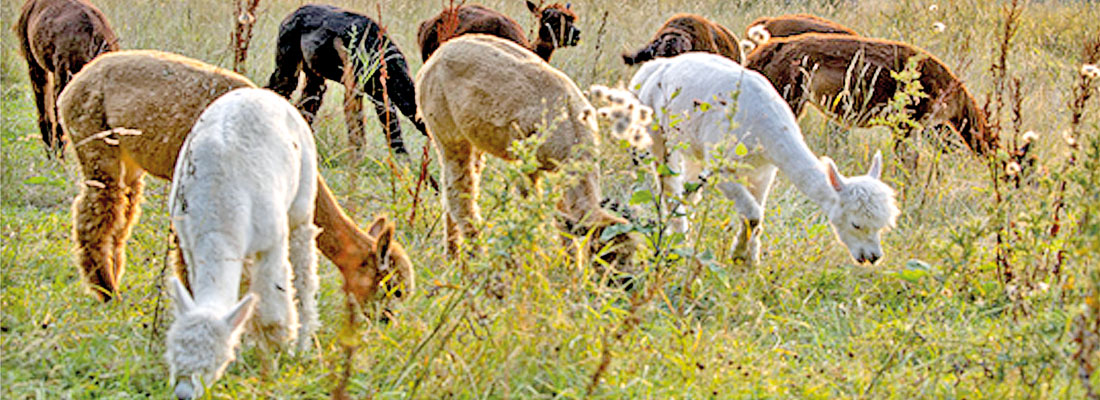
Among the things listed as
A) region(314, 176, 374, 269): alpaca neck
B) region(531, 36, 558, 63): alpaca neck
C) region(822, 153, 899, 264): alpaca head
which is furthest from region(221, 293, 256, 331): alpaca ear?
region(531, 36, 558, 63): alpaca neck

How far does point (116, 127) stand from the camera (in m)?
4.50

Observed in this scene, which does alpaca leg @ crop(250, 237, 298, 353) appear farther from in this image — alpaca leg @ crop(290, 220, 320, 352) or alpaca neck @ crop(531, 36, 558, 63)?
alpaca neck @ crop(531, 36, 558, 63)

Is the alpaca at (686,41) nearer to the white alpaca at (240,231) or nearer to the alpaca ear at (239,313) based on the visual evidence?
the white alpaca at (240,231)

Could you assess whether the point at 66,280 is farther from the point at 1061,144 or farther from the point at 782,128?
the point at 1061,144

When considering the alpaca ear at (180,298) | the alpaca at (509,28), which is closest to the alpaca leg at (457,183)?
the alpaca ear at (180,298)

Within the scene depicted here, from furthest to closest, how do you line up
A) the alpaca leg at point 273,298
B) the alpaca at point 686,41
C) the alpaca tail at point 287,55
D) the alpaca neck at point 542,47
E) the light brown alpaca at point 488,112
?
the alpaca neck at point 542,47 < the alpaca at point 686,41 < the alpaca tail at point 287,55 < the light brown alpaca at point 488,112 < the alpaca leg at point 273,298

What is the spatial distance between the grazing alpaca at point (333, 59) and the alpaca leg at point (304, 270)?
2.83 metres

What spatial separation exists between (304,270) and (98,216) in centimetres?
113

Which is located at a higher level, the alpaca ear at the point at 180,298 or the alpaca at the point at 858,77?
the alpaca ear at the point at 180,298

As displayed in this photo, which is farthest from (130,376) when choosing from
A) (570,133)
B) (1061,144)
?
(1061,144)

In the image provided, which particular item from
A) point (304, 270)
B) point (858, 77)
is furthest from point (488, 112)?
point (858, 77)

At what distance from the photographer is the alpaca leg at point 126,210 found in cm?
472

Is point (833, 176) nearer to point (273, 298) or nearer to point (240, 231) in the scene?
point (273, 298)

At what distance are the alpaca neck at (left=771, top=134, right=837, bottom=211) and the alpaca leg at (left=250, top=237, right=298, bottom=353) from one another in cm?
232
